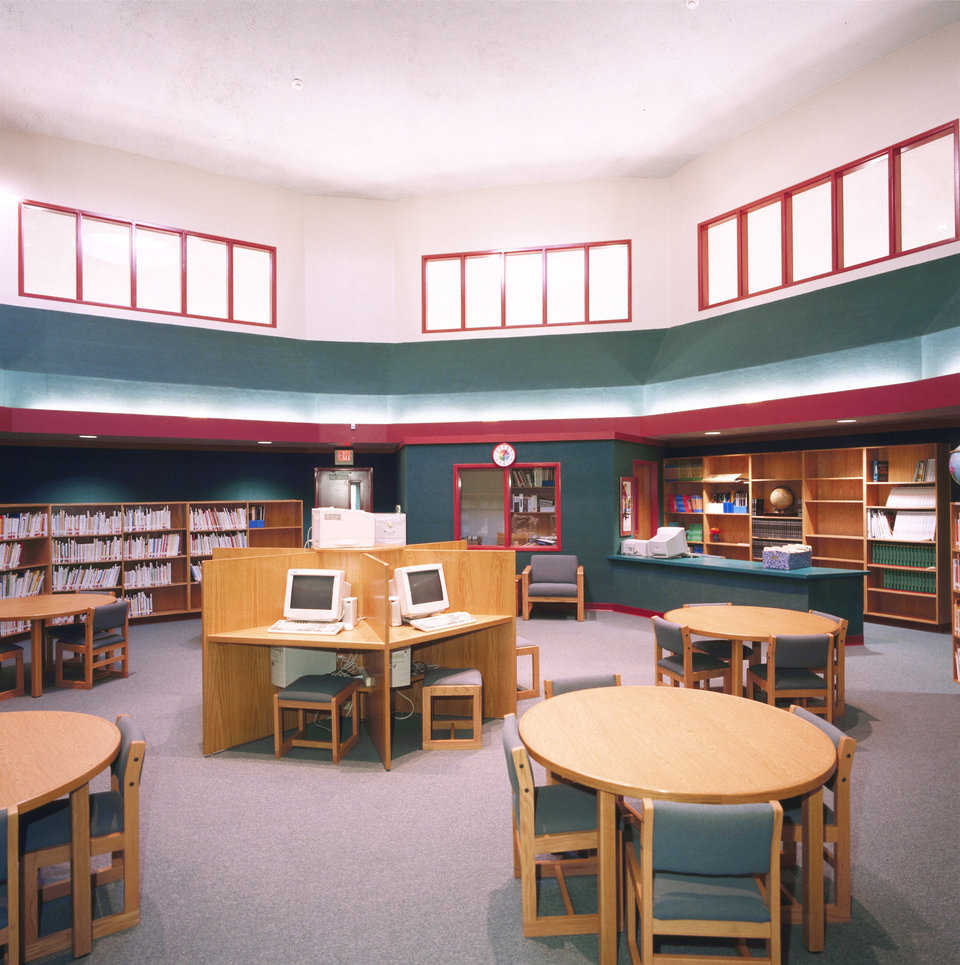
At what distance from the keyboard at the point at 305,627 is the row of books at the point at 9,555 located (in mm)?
5269

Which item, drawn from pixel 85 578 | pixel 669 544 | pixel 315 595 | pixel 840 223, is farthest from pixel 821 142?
pixel 85 578

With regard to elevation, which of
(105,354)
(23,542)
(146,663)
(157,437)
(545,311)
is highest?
(545,311)

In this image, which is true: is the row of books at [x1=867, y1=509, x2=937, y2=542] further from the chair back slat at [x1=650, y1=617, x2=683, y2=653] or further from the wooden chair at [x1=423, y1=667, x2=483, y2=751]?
the wooden chair at [x1=423, y1=667, x2=483, y2=751]

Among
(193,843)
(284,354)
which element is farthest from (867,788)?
(284,354)

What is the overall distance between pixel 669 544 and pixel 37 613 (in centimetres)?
737

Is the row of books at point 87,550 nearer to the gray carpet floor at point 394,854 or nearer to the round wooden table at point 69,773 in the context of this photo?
the gray carpet floor at point 394,854

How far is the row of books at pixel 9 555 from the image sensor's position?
Result: 295 inches

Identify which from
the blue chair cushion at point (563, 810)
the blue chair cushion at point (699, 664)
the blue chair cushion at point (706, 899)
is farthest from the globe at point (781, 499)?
the blue chair cushion at point (706, 899)

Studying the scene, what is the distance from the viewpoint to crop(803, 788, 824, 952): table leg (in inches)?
94.3

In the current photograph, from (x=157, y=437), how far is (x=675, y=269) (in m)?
8.08

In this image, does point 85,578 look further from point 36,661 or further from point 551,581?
point 551,581

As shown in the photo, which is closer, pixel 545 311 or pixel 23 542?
pixel 23 542

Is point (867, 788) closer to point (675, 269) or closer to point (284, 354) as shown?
point (675, 269)

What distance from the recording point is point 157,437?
26.6 feet
